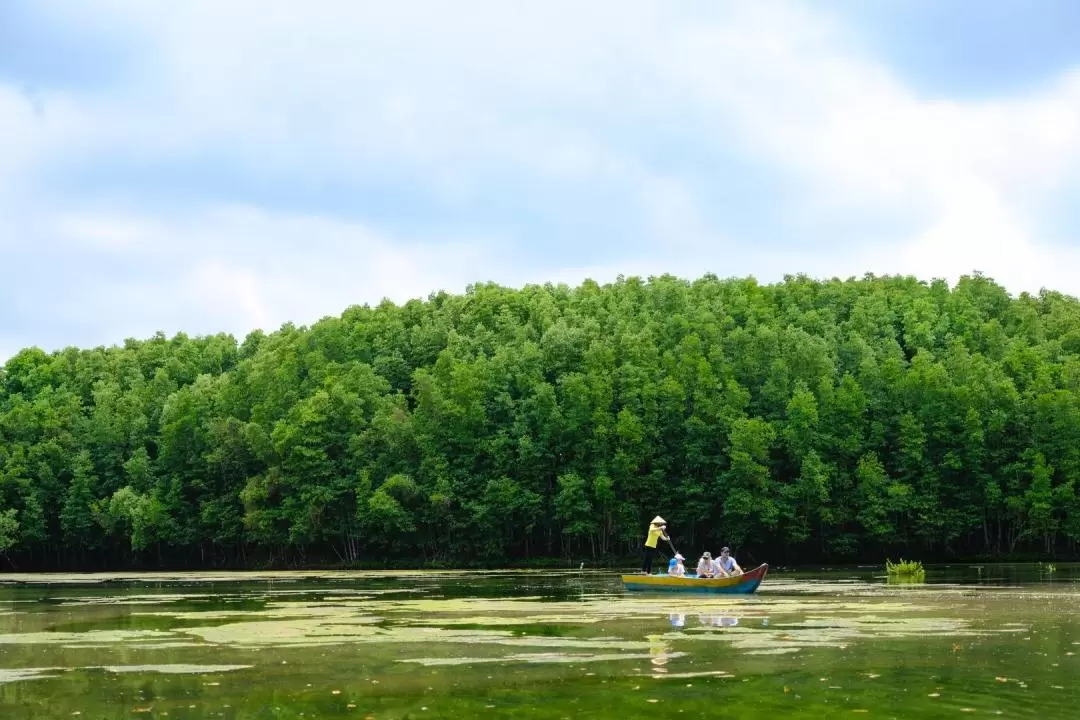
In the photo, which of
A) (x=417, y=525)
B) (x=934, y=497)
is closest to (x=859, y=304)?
(x=934, y=497)

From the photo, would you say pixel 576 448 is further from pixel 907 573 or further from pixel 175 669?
pixel 175 669

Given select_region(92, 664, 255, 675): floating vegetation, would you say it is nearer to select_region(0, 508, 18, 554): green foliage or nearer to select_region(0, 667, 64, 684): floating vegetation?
select_region(0, 667, 64, 684): floating vegetation

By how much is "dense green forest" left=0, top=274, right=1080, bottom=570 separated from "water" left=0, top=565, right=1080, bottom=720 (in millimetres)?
64620

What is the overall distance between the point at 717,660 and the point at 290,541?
94.5 m

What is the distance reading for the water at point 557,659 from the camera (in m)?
17.5

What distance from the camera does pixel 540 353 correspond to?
126 meters

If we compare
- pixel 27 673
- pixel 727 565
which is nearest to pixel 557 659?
pixel 27 673

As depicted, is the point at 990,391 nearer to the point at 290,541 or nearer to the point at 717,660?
the point at 290,541

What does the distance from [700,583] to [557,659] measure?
2253cm

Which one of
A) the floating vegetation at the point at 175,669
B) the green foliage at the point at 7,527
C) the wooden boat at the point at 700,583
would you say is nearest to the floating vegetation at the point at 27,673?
the floating vegetation at the point at 175,669

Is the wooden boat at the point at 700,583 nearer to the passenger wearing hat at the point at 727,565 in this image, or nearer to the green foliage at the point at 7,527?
the passenger wearing hat at the point at 727,565

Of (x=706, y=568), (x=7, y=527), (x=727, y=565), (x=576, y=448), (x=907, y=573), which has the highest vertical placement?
(x=576, y=448)

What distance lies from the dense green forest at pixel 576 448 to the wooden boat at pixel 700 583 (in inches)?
2210

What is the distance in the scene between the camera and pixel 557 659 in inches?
901
